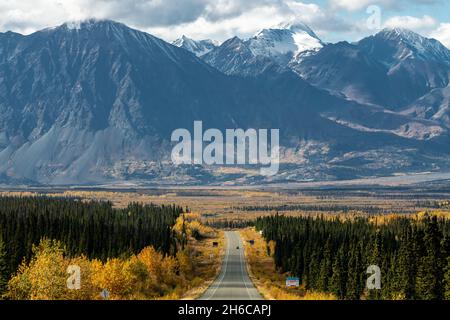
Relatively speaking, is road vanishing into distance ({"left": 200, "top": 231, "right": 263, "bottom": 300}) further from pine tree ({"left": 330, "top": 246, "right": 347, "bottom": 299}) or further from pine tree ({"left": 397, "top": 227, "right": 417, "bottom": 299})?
pine tree ({"left": 397, "top": 227, "right": 417, "bottom": 299})

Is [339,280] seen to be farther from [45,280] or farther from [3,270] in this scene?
[3,270]

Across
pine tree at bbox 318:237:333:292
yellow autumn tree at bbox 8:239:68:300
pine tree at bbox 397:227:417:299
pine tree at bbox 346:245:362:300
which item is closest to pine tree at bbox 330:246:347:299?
pine tree at bbox 346:245:362:300

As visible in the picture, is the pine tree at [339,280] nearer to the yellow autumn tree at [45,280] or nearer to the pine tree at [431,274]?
the pine tree at [431,274]

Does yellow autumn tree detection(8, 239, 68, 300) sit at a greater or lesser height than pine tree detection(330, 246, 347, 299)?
greater

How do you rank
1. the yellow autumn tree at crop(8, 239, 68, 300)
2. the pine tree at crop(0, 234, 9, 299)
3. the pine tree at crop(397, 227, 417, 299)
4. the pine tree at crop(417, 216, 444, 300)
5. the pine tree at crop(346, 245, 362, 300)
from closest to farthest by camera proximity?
the yellow autumn tree at crop(8, 239, 68, 300) → the pine tree at crop(417, 216, 444, 300) → the pine tree at crop(0, 234, 9, 299) → the pine tree at crop(397, 227, 417, 299) → the pine tree at crop(346, 245, 362, 300)

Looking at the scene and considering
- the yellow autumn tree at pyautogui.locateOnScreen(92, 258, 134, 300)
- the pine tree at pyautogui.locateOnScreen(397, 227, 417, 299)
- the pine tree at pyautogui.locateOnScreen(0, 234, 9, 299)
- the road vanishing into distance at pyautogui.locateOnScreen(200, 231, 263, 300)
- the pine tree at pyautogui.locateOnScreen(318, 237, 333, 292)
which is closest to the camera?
the road vanishing into distance at pyautogui.locateOnScreen(200, 231, 263, 300)

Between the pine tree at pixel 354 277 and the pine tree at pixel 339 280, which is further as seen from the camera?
the pine tree at pixel 339 280

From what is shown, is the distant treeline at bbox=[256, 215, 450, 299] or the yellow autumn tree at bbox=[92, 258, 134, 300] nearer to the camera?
the yellow autumn tree at bbox=[92, 258, 134, 300]

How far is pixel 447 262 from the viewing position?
126750mm

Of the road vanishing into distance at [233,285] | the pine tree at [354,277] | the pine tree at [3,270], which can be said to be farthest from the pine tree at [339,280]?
the pine tree at [3,270]
